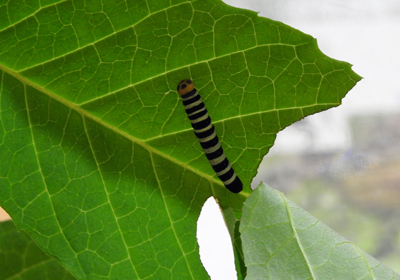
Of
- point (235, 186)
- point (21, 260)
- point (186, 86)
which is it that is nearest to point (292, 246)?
point (235, 186)

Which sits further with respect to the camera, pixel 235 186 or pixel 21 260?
pixel 21 260

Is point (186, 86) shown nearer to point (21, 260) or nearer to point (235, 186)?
point (235, 186)

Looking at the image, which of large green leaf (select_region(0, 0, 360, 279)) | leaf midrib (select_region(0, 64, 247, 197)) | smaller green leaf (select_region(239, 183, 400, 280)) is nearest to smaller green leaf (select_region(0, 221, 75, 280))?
large green leaf (select_region(0, 0, 360, 279))

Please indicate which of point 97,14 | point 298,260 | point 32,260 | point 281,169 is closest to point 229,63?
point 97,14

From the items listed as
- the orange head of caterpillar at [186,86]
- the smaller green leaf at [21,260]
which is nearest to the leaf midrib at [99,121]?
the orange head of caterpillar at [186,86]

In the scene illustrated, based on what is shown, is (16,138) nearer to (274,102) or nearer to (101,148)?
(101,148)

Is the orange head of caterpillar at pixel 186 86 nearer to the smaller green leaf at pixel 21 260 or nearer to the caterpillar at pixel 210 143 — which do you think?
the caterpillar at pixel 210 143

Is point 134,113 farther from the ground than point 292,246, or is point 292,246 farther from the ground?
point 134,113
